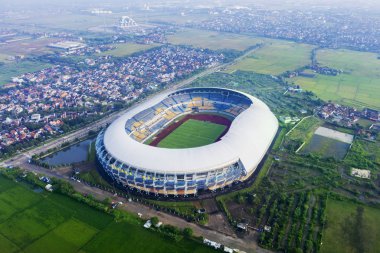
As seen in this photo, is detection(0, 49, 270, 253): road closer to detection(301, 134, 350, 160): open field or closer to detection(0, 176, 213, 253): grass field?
detection(0, 176, 213, 253): grass field

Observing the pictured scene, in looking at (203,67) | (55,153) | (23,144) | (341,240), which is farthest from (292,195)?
(203,67)

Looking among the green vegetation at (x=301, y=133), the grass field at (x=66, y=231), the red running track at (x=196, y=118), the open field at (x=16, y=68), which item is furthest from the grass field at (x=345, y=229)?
the open field at (x=16, y=68)

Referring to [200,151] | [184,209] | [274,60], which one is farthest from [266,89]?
[184,209]

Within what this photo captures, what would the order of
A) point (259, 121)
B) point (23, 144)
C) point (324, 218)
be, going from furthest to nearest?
point (23, 144), point (259, 121), point (324, 218)

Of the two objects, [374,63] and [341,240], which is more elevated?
[374,63]

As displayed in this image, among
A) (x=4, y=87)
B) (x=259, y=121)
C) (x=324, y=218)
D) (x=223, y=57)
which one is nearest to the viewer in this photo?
(x=324, y=218)

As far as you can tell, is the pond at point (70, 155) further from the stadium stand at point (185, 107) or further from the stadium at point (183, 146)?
the stadium stand at point (185, 107)

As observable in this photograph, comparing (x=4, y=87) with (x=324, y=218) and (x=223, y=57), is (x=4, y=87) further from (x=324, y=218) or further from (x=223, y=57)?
(x=324, y=218)
